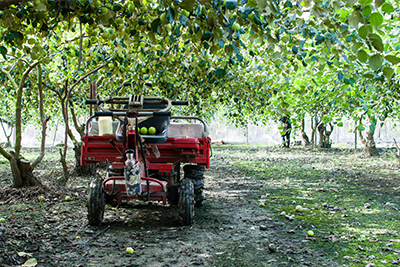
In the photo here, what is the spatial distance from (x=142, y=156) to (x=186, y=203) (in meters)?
0.83

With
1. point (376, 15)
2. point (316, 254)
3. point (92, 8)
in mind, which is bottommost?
point (316, 254)

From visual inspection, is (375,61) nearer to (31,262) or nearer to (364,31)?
(364,31)

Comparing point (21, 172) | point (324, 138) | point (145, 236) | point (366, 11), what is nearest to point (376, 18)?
point (366, 11)

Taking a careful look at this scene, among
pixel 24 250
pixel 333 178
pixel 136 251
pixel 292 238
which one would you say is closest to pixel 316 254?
pixel 292 238

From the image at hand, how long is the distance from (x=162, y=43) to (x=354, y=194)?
4.71m

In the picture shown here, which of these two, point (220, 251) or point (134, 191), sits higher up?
point (134, 191)

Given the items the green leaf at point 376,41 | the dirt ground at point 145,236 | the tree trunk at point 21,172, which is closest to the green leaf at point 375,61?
the green leaf at point 376,41

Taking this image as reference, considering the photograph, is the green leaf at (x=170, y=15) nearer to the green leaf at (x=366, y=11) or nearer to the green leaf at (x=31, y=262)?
the green leaf at (x=366, y=11)

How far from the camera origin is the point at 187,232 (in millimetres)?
4461

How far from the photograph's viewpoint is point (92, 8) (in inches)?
137

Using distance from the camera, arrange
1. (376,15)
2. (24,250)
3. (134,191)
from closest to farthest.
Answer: (376,15) < (24,250) < (134,191)

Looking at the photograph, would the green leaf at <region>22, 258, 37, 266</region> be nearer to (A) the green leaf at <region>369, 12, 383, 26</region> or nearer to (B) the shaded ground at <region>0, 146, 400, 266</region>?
(B) the shaded ground at <region>0, 146, 400, 266</region>

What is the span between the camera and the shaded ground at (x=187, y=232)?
3.54 metres

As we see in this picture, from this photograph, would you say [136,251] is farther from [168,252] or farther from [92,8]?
[92,8]
